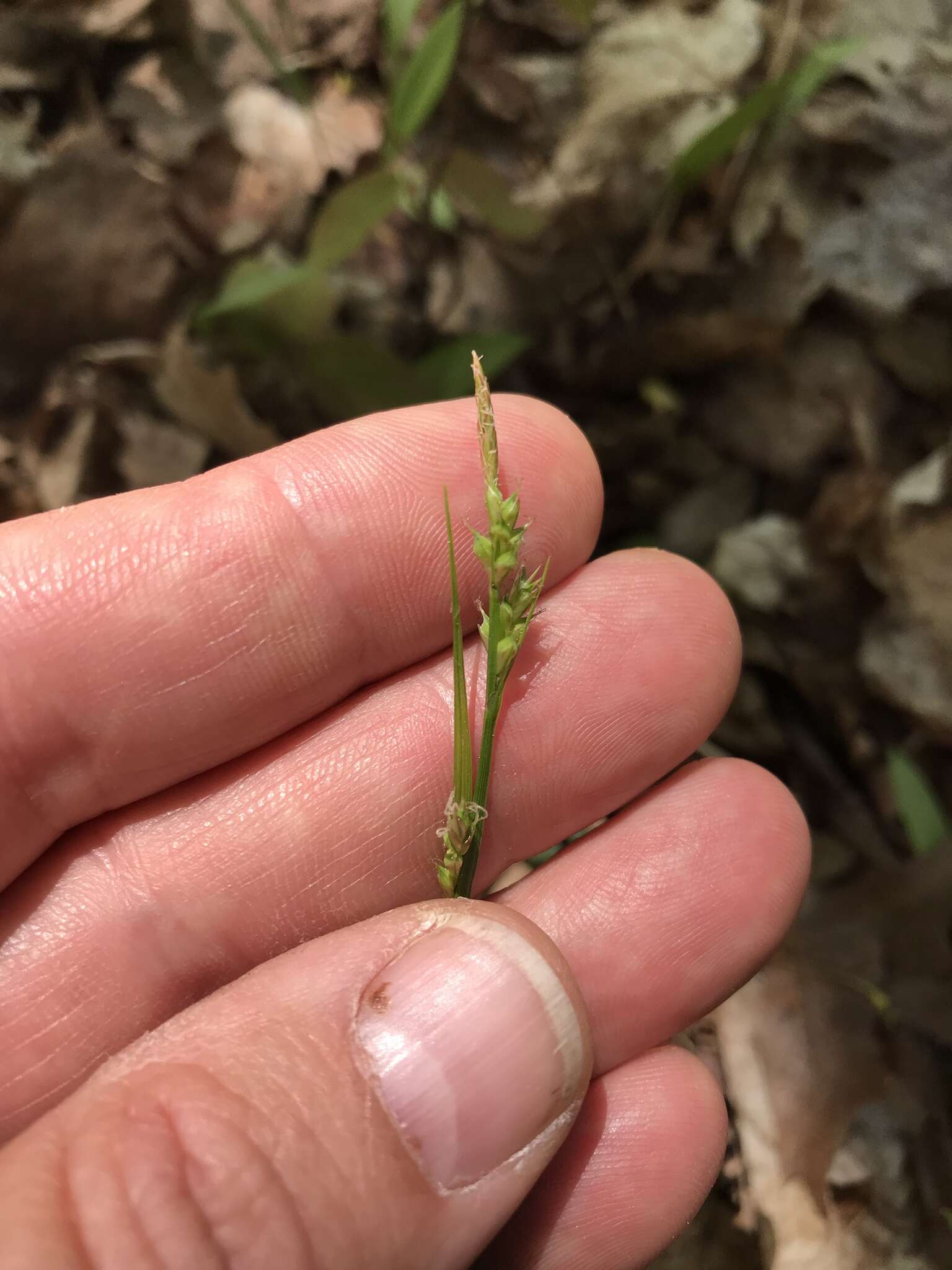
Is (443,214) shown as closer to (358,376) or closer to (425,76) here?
(425,76)

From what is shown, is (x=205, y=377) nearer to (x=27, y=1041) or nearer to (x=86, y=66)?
(x=86, y=66)

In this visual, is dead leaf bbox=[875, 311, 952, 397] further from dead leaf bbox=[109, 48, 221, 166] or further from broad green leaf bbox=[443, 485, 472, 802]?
dead leaf bbox=[109, 48, 221, 166]

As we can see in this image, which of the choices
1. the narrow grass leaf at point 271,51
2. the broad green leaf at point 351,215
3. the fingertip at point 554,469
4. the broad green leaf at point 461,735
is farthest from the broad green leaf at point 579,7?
the broad green leaf at point 461,735

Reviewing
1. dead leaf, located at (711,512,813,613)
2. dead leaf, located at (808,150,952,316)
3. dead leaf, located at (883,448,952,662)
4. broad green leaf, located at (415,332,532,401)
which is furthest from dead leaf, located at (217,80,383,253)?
dead leaf, located at (883,448,952,662)

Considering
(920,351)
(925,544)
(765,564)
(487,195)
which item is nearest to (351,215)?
(487,195)

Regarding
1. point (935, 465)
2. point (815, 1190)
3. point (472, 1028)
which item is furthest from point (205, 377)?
point (815, 1190)

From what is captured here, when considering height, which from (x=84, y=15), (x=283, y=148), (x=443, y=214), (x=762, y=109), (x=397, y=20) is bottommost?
(x=443, y=214)

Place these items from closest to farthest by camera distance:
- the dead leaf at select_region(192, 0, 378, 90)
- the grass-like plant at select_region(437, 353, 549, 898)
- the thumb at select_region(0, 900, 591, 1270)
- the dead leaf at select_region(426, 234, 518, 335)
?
1. the thumb at select_region(0, 900, 591, 1270)
2. the grass-like plant at select_region(437, 353, 549, 898)
3. the dead leaf at select_region(426, 234, 518, 335)
4. the dead leaf at select_region(192, 0, 378, 90)
